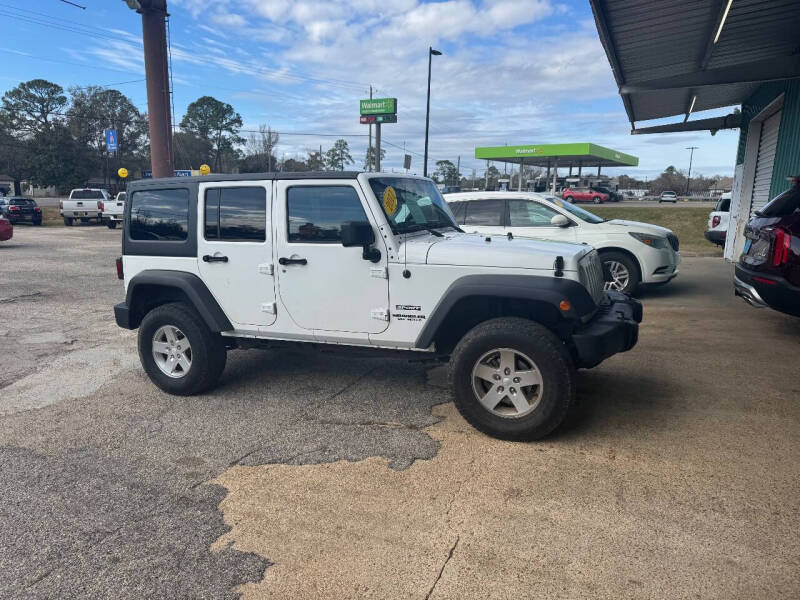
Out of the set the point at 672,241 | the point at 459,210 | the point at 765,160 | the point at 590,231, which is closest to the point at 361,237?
the point at 459,210

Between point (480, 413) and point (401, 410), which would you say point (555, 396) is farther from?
point (401, 410)

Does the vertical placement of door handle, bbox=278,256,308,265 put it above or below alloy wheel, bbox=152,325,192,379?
above

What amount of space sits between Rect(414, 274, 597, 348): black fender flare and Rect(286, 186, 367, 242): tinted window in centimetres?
93

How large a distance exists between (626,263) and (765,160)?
649cm

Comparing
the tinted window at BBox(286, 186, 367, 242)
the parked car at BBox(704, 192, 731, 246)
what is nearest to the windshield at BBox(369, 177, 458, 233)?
the tinted window at BBox(286, 186, 367, 242)

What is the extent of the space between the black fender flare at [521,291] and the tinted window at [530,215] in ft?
17.2

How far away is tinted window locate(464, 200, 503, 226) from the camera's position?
893cm

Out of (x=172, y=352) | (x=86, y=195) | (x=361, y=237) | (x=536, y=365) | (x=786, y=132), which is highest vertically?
(x=786, y=132)

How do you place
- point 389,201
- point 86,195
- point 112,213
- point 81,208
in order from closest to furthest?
1. point 389,201
2. point 112,213
3. point 81,208
4. point 86,195

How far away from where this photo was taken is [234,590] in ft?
8.18

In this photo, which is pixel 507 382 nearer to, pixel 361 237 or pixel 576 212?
pixel 361 237

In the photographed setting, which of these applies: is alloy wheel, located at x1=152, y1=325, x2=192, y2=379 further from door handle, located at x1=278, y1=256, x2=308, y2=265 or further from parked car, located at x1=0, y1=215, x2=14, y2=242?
parked car, located at x1=0, y1=215, x2=14, y2=242

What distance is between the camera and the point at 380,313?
4.18 m

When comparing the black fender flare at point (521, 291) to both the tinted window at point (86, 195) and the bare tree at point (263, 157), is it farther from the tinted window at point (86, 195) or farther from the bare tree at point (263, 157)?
the tinted window at point (86, 195)
